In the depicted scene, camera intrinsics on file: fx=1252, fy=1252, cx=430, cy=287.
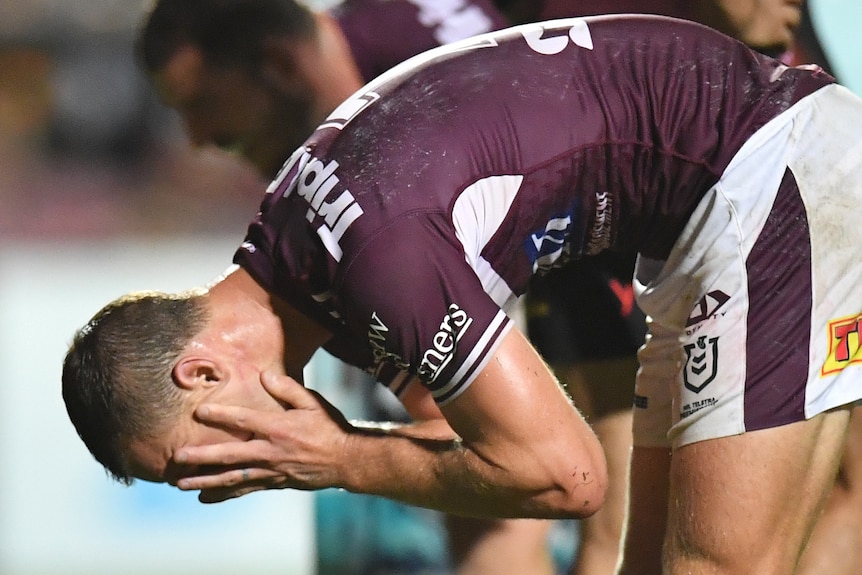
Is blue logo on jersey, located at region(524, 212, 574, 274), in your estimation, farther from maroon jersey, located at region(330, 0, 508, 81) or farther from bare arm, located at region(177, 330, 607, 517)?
maroon jersey, located at region(330, 0, 508, 81)

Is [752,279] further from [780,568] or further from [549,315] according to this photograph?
[549,315]

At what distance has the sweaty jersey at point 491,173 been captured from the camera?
1.91 metres

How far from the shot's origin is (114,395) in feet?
6.95

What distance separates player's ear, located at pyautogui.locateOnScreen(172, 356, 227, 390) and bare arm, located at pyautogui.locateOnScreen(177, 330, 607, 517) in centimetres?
5

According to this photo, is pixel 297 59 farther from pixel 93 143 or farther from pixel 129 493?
pixel 93 143

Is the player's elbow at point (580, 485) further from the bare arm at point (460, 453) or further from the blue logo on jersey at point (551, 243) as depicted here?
the blue logo on jersey at point (551, 243)

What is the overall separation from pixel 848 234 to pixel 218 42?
1.75m

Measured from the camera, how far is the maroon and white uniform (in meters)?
1.91

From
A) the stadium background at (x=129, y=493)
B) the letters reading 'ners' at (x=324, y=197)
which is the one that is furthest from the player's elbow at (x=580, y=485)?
the stadium background at (x=129, y=493)

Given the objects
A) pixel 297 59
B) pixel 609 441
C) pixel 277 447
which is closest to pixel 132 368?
pixel 277 447

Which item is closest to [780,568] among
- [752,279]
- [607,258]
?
[752,279]

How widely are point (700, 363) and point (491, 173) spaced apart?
1.65 feet

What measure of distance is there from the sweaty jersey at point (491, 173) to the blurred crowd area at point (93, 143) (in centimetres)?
412

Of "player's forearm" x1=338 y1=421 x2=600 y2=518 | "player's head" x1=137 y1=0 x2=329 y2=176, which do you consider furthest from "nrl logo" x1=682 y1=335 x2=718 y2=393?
"player's head" x1=137 y1=0 x2=329 y2=176
